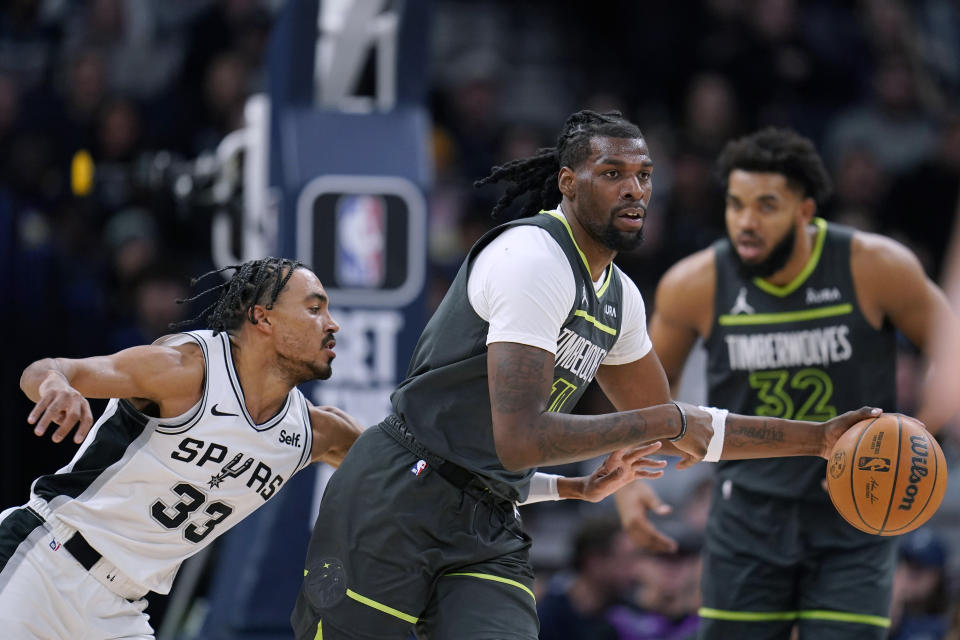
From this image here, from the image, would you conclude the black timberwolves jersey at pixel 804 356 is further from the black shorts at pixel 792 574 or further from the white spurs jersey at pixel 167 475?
the white spurs jersey at pixel 167 475

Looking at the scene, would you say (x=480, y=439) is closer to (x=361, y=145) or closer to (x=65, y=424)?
(x=65, y=424)

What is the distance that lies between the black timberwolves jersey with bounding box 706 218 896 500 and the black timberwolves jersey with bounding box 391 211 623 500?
1.33 meters

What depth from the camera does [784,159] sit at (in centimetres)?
520

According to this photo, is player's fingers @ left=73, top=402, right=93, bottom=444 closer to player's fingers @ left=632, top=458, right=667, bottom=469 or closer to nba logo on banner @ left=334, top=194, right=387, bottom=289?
player's fingers @ left=632, top=458, right=667, bottom=469

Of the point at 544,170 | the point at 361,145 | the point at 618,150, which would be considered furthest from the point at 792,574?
the point at 361,145

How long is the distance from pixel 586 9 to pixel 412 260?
21.7 ft

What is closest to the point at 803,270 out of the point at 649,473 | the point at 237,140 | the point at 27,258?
the point at 649,473

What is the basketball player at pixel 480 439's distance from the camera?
12.5 ft

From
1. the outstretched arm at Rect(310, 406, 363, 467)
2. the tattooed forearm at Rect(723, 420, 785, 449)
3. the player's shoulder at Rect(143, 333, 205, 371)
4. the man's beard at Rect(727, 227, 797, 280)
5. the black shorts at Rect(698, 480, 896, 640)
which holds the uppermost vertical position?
the man's beard at Rect(727, 227, 797, 280)

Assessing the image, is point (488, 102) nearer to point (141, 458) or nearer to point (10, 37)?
point (10, 37)

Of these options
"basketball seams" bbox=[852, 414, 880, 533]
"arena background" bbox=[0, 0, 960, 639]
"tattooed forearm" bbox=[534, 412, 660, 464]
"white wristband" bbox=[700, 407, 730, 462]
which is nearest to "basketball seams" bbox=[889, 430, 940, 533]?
"basketball seams" bbox=[852, 414, 880, 533]

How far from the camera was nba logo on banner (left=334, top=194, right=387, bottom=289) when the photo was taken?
6562 millimetres

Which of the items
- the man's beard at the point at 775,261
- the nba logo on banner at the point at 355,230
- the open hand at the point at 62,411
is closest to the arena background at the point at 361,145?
the nba logo on banner at the point at 355,230

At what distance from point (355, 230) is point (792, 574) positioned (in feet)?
8.75
